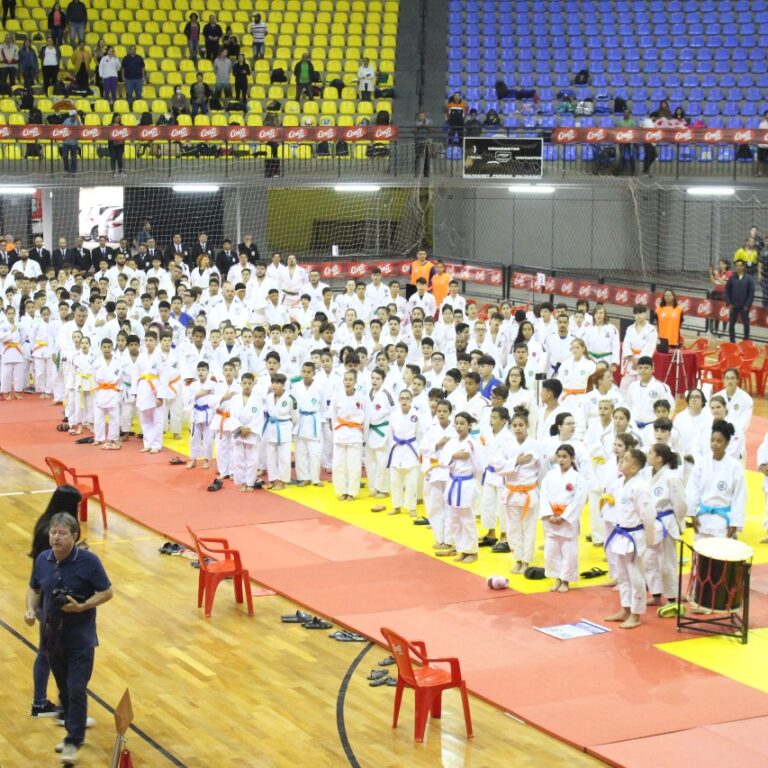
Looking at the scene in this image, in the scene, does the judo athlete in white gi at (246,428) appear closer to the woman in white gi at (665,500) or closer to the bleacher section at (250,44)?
the woman in white gi at (665,500)

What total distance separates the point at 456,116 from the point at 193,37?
6.76 m

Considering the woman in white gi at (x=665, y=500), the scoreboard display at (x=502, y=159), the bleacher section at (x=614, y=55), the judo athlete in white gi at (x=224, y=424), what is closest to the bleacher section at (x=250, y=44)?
the bleacher section at (x=614, y=55)

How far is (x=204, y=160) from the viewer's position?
28312mm

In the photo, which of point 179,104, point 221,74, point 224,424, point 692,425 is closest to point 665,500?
point 692,425

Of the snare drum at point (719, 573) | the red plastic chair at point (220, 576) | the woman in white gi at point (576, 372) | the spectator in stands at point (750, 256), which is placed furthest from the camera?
the spectator in stands at point (750, 256)

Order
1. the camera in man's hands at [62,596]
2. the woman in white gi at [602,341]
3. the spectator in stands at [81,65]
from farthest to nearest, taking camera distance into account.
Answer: the spectator in stands at [81,65] < the woman in white gi at [602,341] < the camera in man's hands at [62,596]

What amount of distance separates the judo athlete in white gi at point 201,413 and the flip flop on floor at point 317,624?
526cm

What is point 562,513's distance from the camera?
12188 mm

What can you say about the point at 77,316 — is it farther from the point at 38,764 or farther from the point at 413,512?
the point at 38,764

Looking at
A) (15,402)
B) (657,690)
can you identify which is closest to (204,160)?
(15,402)

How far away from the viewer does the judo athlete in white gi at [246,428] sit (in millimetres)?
15938

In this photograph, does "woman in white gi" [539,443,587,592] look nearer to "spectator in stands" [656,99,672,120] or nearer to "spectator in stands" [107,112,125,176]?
"spectator in stands" [107,112,125,176]

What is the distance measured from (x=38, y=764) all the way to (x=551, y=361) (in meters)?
12.2

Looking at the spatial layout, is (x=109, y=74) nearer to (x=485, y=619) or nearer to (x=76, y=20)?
(x=76, y=20)
